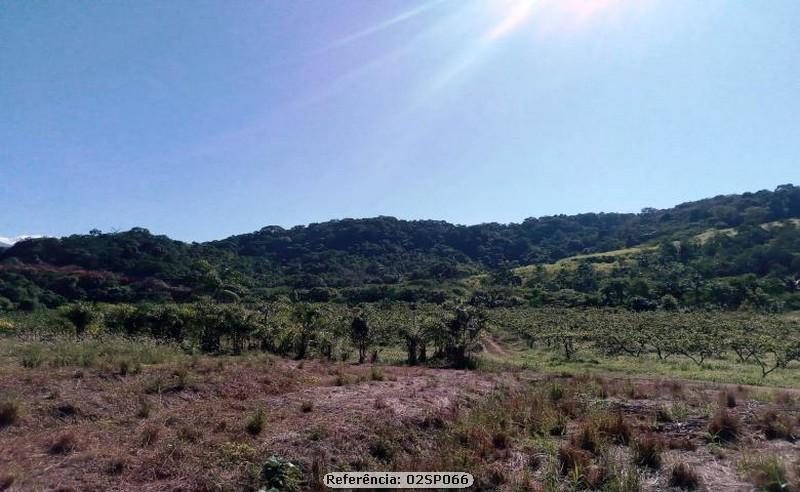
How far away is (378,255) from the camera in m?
149

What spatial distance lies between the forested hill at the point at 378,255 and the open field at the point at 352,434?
5149 centimetres

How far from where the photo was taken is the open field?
795 cm

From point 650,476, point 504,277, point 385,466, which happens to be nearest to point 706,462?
point 650,476

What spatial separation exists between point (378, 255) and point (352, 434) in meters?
139

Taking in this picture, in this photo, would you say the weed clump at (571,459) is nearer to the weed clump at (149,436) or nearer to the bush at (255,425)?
the bush at (255,425)

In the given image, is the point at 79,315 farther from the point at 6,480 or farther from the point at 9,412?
the point at 6,480

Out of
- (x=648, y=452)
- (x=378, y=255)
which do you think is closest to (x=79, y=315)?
(x=648, y=452)

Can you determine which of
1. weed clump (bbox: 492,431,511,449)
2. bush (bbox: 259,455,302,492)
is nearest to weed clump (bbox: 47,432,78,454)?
bush (bbox: 259,455,302,492)

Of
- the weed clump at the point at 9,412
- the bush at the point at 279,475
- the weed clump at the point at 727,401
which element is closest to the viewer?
the bush at the point at 279,475

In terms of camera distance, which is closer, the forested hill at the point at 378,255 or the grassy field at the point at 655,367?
the grassy field at the point at 655,367

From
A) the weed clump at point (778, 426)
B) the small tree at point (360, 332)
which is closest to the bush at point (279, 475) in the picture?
the weed clump at point (778, 426)

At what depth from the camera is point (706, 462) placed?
8.83 m

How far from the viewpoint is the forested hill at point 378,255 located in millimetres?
71812

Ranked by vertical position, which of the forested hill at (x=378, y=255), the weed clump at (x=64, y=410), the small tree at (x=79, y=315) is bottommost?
the weed clump at (x=64, y=410)
